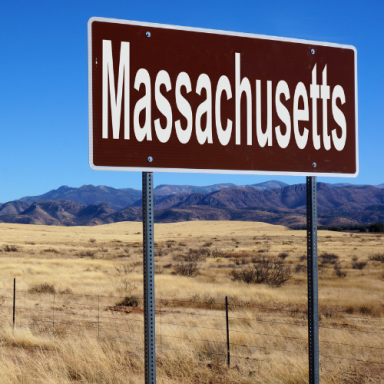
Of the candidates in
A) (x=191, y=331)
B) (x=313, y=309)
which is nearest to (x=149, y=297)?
(x=313, y=309)

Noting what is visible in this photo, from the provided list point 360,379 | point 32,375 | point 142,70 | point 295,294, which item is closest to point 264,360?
point 360,379

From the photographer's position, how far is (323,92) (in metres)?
3.49

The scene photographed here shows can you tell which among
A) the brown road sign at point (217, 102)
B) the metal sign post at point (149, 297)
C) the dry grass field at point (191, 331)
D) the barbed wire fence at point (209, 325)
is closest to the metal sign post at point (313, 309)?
the brown road sign at point (217, 102)

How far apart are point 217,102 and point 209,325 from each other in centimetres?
923

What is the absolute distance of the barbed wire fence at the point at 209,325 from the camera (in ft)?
28.3

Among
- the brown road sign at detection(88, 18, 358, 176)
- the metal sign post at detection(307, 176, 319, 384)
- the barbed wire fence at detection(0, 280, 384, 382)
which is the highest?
the brown road sign at detection(88, 18, 358, 176)

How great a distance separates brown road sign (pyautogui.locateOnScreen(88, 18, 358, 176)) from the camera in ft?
9.61

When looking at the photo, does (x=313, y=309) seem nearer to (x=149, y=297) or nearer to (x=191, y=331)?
(x=149, y=297)

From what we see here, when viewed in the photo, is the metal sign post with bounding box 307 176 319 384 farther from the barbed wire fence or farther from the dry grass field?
the barbed wire fence

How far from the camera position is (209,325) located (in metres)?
11.3

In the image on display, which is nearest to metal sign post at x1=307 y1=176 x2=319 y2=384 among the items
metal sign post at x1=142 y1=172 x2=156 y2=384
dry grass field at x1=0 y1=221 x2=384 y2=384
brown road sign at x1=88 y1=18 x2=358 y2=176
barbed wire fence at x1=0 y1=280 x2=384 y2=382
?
brown road sign at x1=88 y1=18 x2=358 y2=176

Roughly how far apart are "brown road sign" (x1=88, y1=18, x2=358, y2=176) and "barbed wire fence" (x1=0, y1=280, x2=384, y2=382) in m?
5.06

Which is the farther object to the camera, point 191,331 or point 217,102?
point 191,331

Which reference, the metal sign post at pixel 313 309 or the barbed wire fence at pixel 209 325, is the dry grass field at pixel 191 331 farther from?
the metal sign post at pixel 313 309
